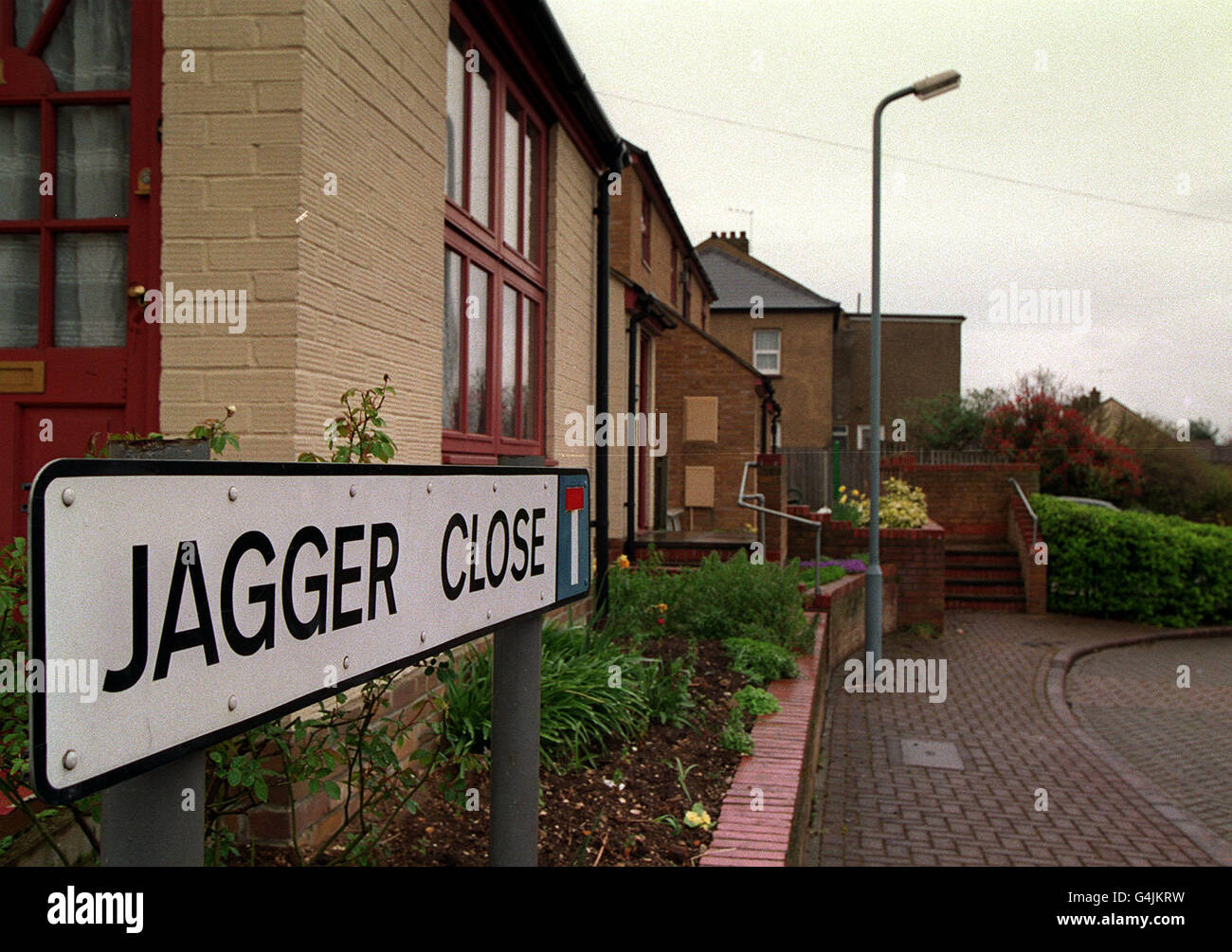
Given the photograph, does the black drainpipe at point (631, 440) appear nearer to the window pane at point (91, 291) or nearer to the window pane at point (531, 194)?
the window pane at point (531, 194)

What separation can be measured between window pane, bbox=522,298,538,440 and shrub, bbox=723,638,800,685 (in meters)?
2.54

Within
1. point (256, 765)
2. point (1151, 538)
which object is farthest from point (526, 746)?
point (1151, 538)

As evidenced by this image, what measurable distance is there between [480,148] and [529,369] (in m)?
1.95

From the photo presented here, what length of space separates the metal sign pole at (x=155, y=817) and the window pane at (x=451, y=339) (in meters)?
5.35

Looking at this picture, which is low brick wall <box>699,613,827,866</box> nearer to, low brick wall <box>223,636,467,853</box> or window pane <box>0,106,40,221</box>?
low brick wall <box>223,636,467,853</box>

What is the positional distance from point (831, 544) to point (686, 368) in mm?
6433

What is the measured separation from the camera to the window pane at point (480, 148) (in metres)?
6.77

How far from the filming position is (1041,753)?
309 inches

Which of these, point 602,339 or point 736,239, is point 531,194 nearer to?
point 602,339

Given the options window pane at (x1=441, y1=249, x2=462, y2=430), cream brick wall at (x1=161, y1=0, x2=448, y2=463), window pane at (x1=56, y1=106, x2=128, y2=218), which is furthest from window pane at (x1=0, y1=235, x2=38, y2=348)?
window pane at (x1=441, y1=249, x2=462, y2=430)

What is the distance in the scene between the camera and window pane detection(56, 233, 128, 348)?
13.6ft

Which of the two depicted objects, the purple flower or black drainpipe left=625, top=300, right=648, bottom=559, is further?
the purple flower

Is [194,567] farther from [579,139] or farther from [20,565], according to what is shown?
[579,139]

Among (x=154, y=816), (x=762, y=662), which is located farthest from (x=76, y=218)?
(x=762, y=662)
